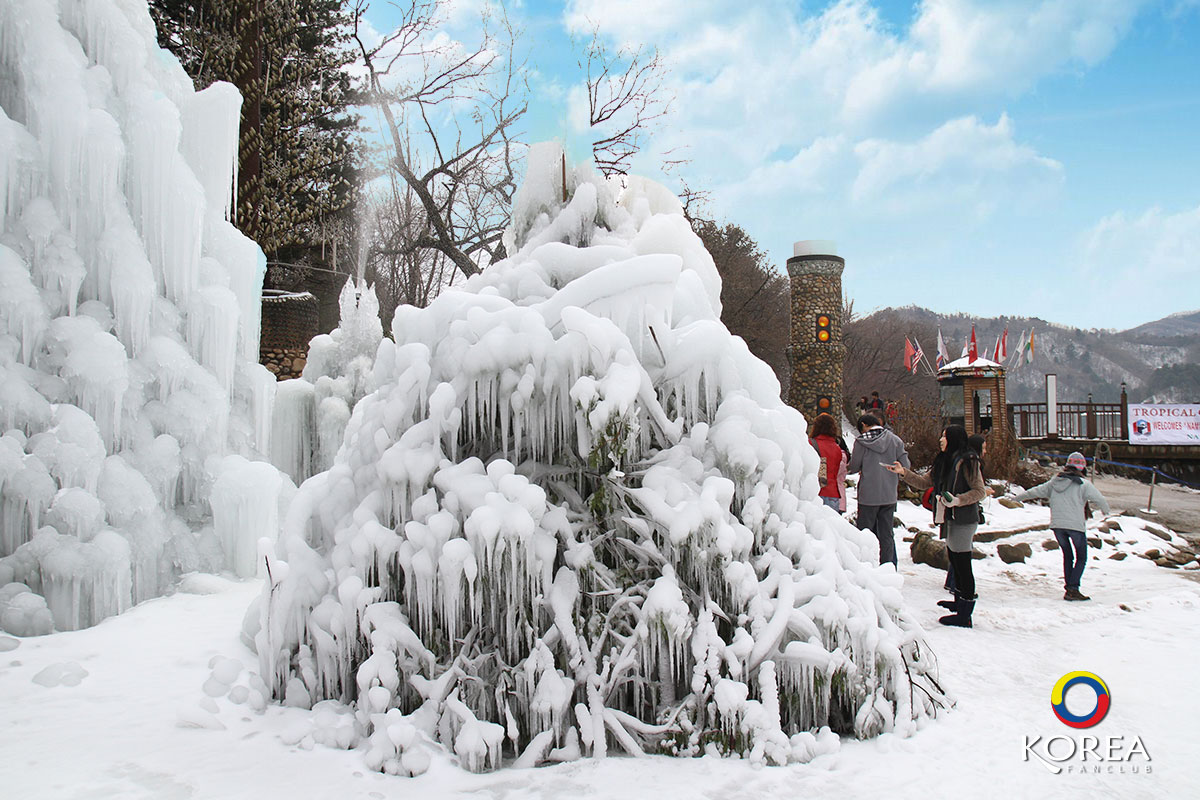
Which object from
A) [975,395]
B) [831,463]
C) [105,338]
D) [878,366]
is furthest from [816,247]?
[878,366]

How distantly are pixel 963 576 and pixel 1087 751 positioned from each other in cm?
267

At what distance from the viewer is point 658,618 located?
301cm

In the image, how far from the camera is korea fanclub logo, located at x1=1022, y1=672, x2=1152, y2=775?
10.2ft

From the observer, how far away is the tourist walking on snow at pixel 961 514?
5812mm

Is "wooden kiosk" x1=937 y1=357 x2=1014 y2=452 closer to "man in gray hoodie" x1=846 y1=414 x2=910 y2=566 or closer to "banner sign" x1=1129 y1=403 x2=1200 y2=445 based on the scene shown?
"banner sign" x1=1129 y1=403 x2=1200 y2=445

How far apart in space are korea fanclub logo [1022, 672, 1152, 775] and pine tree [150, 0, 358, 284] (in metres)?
13.9

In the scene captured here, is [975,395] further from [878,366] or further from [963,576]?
[878,366]

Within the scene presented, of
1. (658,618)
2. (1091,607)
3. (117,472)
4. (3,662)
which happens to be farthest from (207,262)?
(1091,607)

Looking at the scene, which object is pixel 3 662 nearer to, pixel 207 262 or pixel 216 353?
pixel 216 353

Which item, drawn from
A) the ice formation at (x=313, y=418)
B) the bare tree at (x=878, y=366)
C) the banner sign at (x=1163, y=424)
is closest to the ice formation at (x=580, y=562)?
the ice formation at (x=313, y=418)

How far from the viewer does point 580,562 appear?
3.18 meters

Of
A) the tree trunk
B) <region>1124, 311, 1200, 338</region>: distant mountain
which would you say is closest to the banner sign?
the tree trunk

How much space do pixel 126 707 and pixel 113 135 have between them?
401cm

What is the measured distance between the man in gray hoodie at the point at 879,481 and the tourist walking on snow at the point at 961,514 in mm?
646
